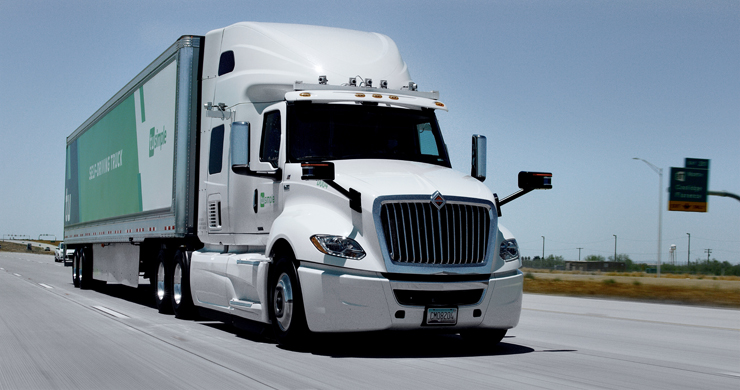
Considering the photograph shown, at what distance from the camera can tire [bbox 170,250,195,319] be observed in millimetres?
14023

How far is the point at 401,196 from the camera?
912cm

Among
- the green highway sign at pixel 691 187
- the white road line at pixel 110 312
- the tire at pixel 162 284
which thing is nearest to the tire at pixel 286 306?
the tire at pixel 162 284

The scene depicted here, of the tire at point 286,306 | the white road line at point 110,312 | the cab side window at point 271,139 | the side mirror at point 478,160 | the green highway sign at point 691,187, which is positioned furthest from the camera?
the green highway sign at point 691,187

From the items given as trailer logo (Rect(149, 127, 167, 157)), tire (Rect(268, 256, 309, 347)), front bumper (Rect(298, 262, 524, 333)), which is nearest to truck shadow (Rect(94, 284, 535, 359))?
tire (Rect(268, 256, 309, 347))

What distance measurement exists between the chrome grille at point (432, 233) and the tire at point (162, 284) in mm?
7007

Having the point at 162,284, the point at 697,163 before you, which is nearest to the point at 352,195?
the point at 162,284

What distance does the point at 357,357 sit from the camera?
9195 mm

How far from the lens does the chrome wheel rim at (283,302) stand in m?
9.67

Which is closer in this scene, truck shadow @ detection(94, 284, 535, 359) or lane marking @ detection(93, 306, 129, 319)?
truck shadow @ detection(94, 284, 535, 359)

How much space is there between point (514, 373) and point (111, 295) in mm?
15269

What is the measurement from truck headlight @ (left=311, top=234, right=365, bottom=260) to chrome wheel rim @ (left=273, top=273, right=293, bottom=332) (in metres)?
0.85

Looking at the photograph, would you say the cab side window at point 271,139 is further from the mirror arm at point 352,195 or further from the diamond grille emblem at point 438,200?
the diamond grille emblem at point 438,200

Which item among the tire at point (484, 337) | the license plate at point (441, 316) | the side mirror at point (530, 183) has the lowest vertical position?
the tire at point (484, 337)

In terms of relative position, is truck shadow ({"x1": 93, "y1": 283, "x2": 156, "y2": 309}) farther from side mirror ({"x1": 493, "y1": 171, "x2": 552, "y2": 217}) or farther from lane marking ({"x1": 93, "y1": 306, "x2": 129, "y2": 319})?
side mirror ({"x1": 493, "y1": 171, "x2": 552, "y2": 217})
